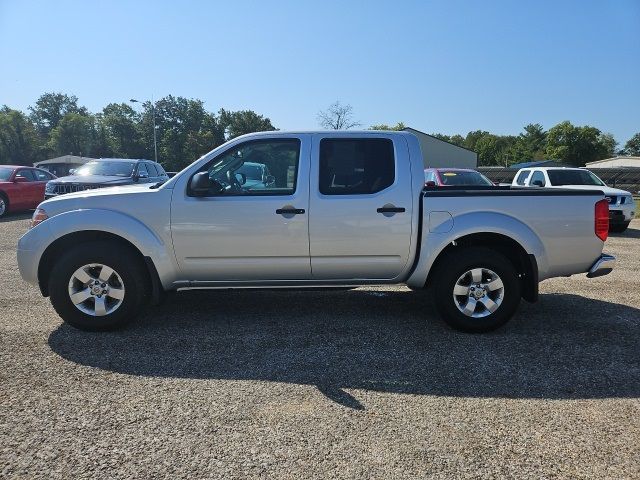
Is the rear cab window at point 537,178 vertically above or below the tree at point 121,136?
below

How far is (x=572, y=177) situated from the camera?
13.0m

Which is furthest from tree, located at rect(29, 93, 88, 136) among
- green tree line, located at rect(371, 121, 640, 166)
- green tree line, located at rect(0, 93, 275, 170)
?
green tree line, located at rect(371, 121, 640, 166)

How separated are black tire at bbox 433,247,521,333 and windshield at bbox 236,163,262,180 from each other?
2049 millimetres

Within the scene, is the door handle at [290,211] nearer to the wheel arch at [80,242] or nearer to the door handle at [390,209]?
the door handle at [390,209]

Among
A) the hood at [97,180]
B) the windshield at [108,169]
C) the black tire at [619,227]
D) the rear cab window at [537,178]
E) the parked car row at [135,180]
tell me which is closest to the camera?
the hood at [97,180]

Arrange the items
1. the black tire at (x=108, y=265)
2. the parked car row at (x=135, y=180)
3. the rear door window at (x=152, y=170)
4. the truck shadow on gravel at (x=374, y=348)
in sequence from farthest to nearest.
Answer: the rear door window at (x=152, y=170), the parked car row at (x=135, y=180), the black tire at (x=108, y=265), the truck shadow on gravel at (x=374, y=348)

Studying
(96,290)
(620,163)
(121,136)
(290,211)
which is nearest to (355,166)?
(290,211)

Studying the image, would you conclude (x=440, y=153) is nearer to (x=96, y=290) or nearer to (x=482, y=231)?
(x=482, y=231)

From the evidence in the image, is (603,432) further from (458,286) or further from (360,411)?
(458,286)

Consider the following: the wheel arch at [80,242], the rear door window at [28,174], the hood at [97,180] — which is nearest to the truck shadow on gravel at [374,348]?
the wheel arch at [80,242]

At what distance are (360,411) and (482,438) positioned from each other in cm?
78

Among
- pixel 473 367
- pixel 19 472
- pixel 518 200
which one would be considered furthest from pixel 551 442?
pixel 19 472

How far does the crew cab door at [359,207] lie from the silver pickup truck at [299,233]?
0.01m

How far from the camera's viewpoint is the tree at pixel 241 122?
95081 mm
